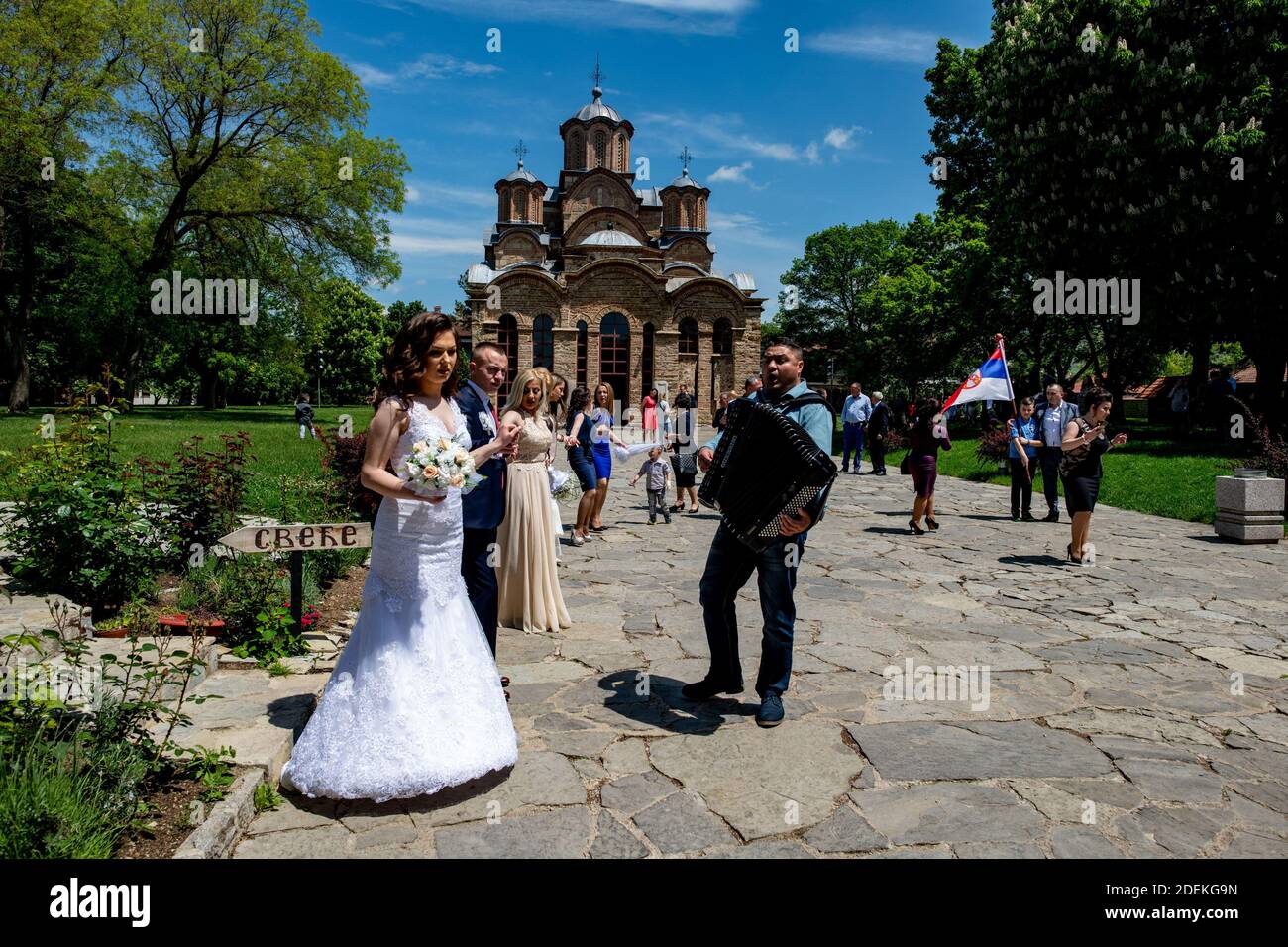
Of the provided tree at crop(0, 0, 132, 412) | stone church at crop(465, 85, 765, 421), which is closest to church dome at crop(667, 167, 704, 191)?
stone church at crop(465, 85, 765, 421)

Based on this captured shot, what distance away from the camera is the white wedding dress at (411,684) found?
3.52m

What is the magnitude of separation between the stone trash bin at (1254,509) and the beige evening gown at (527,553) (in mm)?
9927

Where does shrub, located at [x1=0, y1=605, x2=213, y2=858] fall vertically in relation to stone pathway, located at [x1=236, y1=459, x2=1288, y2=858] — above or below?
above

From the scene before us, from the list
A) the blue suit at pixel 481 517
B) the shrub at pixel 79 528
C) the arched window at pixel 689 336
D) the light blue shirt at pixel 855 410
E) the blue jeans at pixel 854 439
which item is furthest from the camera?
the arched window at pixel 689 336

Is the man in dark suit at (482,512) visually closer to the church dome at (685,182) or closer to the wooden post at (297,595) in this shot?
the wooden post at (297,595)

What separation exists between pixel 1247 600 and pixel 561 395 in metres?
6.99

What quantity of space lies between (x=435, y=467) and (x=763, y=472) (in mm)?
1795

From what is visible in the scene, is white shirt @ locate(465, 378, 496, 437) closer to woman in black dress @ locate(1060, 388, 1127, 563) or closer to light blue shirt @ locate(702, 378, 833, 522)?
light blue shirt @ locate(702, 378, 833, 522)

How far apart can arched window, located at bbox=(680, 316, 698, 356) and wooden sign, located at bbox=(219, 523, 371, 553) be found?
46241mm

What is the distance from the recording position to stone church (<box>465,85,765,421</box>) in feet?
159

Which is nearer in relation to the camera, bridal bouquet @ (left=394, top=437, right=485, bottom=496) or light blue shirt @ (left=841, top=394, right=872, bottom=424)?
bridal bouquet @ (left=394, top=437, right=485, bottom=496)

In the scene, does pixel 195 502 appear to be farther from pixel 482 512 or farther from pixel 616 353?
pixel 616 353

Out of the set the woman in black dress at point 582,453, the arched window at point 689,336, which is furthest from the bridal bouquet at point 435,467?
the arched window at point 689,336

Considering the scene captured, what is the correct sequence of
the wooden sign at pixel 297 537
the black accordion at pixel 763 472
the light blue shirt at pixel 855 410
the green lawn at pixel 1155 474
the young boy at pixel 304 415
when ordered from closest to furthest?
the black accordion at pixel 763 472 → the wooden sign at pixel 297 537 → the green lawn at pixel 1155 474 → the light blue shirt at pixel 855 410 → the young boy at pixel 304 415
